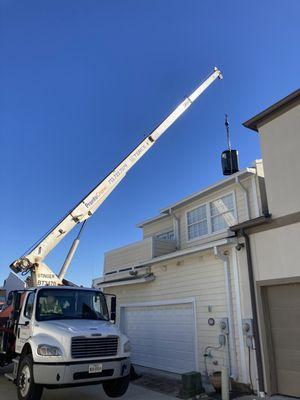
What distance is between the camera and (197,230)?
15.4m

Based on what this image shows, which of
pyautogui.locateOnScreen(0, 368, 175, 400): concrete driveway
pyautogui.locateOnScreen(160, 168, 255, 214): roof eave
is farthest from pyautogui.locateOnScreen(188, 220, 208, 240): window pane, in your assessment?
pyautogui.locateOnScreen(0, 368, 175, 400): concrete driveway

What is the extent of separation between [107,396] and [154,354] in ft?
14.9

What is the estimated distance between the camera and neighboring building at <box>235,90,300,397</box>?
880 centimetres

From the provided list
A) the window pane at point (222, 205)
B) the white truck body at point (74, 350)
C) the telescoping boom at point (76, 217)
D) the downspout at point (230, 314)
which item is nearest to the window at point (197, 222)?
the window pane at point (222, 205)

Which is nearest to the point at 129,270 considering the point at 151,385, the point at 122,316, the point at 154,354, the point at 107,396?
the point at 122,316

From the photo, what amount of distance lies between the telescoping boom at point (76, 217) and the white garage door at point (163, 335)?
12.6 ft

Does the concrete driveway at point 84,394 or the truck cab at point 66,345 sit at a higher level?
the truck cab at point 66,345

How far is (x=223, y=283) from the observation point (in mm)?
10953

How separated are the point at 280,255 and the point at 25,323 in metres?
6.37

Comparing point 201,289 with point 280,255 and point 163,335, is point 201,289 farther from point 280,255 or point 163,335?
point 280,255

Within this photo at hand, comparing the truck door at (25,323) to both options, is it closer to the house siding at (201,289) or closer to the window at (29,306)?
the window at (29,306)

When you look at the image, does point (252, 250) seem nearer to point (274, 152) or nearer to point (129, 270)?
point (274, 152)

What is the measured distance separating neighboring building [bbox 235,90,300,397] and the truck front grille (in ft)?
12.8

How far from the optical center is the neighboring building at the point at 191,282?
1060 cm
